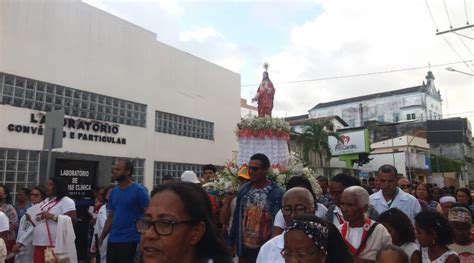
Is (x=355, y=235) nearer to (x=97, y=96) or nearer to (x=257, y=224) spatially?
(x=257, y=224)

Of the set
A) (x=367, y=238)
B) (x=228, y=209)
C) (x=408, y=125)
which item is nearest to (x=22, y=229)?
(x=228, y=209)

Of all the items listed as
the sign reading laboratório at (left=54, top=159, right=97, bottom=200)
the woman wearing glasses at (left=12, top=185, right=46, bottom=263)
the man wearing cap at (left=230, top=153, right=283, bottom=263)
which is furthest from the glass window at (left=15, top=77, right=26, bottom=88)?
the man wearing cap at (left=230, top=153, right=283, bottom=263)

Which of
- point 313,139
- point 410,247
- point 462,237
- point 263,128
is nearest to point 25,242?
point 410,247

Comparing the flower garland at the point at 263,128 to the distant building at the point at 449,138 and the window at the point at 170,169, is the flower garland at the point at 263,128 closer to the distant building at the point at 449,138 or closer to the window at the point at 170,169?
the window at the point at 170,169

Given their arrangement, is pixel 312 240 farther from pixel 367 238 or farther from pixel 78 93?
pixel 78 93

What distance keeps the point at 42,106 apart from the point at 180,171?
6703mm

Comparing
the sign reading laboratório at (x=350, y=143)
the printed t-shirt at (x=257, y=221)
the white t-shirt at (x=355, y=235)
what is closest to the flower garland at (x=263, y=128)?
the printed t-shirt at (x=257, y=221)

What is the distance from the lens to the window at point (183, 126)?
1634 centimetres

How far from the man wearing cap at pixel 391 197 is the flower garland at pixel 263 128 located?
192 inches

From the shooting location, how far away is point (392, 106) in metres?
61.5

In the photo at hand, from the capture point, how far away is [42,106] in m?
11.9

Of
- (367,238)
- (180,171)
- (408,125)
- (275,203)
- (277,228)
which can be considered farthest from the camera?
(408,125)

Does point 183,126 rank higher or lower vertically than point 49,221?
higher

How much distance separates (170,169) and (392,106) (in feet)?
172
